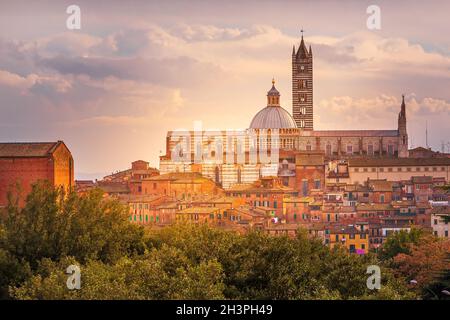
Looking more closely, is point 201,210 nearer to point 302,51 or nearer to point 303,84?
point 302,51

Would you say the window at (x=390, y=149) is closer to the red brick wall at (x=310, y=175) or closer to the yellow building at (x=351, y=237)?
the red brick wall at (x=310, y=175)

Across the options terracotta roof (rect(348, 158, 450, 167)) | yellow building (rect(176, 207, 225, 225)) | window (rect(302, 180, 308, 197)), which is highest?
terracotta roof (rect(348, 158, 450, 167))

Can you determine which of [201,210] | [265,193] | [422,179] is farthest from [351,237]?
[422,179]

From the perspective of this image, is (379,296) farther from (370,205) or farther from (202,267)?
(370,205)

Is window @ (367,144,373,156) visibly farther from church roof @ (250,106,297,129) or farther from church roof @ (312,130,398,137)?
church roof @ (250,106,297,129)

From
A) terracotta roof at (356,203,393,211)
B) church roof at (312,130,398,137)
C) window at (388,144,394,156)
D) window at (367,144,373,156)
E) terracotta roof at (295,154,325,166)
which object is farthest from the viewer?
church roof at (312,130,398,137)

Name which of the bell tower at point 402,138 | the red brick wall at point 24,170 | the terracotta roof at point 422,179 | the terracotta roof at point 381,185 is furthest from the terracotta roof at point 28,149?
the bell tower at point 402,138

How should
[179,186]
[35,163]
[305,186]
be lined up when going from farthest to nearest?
1. [305,186]
2. [179,186]
3. [35,163]

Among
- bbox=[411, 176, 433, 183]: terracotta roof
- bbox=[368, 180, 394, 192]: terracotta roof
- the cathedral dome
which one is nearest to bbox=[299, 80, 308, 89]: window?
the cathedral dome
